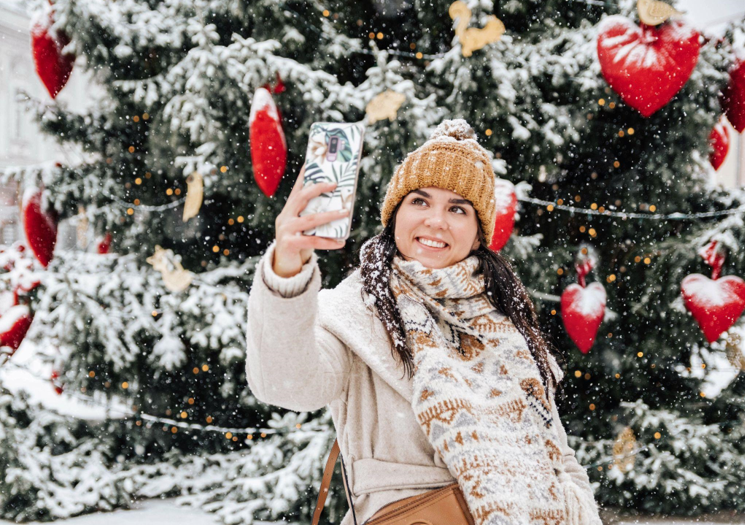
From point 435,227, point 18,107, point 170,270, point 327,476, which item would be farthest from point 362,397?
point 18,107

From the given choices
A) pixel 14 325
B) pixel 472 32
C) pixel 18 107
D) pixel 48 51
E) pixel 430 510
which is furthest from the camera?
pixel 18 107

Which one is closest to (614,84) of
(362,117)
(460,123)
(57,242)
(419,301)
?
(362,117)

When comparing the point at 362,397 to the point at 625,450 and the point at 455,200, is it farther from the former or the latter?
the point at 625,450

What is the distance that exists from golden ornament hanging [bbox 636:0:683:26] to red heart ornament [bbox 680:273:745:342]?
1.15 meters

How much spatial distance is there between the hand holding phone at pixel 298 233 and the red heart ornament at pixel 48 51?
2.39m

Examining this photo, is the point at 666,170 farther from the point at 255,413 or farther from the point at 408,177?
the point at 255,413

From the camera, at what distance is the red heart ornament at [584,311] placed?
8.49 ft

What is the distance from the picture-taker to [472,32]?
8.18 feet

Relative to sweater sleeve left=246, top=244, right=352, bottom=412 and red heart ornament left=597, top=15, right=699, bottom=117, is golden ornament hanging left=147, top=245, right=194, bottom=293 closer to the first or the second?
sweater sleeve left=246, top=244, right=352, bottom=412

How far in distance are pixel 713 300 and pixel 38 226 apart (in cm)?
322

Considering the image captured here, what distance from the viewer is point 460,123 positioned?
4.76ft

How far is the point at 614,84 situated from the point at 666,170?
54cm

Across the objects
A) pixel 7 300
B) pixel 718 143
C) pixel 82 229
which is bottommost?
pixel 7 300

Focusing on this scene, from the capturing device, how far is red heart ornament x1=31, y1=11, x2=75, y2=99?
2646 millimetres
